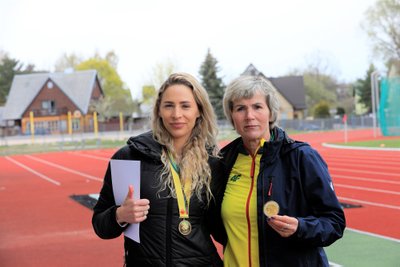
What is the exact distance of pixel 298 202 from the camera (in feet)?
7.82

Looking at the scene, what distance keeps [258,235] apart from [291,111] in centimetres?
6795

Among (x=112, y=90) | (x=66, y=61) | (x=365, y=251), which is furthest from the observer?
(x=66, y=61)

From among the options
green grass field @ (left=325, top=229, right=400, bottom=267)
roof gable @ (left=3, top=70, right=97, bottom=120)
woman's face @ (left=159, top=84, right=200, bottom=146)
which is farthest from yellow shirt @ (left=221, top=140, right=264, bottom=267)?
roof gable @ (left=3, top=70, right=97, bottom=120)

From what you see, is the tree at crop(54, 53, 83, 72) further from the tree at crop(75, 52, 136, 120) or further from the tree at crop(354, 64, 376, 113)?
the tree at crop(354, 64, 376, 113)

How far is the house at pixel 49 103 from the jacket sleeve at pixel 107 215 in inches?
2689

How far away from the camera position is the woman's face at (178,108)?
257 cm

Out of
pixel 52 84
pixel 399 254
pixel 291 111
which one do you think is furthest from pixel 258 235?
pixel 52 84

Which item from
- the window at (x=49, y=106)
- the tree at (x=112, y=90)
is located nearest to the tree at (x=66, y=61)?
the tree at (x=112, y=90)

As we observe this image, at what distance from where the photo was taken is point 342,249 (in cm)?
616

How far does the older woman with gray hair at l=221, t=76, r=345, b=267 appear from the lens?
7.63 ft

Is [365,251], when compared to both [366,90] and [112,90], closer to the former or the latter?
[366,90]

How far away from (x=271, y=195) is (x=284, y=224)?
0.20 meters

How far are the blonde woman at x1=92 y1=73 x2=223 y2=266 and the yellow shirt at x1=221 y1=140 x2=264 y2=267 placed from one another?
7 cm

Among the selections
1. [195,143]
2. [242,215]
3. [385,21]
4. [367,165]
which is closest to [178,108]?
[195,143]
